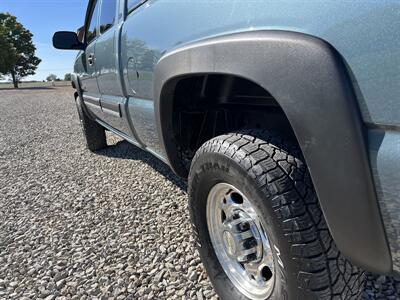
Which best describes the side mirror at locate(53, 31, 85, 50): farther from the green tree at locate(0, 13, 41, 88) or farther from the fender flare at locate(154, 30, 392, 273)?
the green tree at locate(0, 13, 41, 88)

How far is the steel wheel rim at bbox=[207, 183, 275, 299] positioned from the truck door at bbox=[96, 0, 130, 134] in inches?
51.1

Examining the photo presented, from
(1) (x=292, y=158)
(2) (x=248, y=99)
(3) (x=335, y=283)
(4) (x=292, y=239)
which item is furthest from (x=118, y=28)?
(3) (x=335, y=283)

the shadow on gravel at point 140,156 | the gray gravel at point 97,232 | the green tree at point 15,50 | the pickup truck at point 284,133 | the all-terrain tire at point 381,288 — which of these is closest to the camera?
the pickup truck at point 284,133

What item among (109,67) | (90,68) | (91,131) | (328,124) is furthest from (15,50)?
(328,124)

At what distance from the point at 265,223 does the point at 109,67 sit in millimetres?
2022

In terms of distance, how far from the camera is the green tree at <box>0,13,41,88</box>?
3484 cm

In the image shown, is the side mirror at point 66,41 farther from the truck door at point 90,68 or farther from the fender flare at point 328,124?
the fender flare at point 328,124

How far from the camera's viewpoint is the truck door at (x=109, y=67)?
2609 millimetres

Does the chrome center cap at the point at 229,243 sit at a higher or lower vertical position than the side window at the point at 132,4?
lower

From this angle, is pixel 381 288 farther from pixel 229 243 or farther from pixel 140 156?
pixel 140 156

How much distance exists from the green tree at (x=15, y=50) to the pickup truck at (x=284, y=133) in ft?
128

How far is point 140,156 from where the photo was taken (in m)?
4.59

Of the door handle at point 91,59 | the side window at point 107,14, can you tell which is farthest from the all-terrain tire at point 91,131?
the side window at point 107,14

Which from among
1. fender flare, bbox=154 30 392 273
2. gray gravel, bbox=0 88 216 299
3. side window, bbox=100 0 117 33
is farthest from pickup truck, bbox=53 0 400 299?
side window, bbox=100 0 117 33
